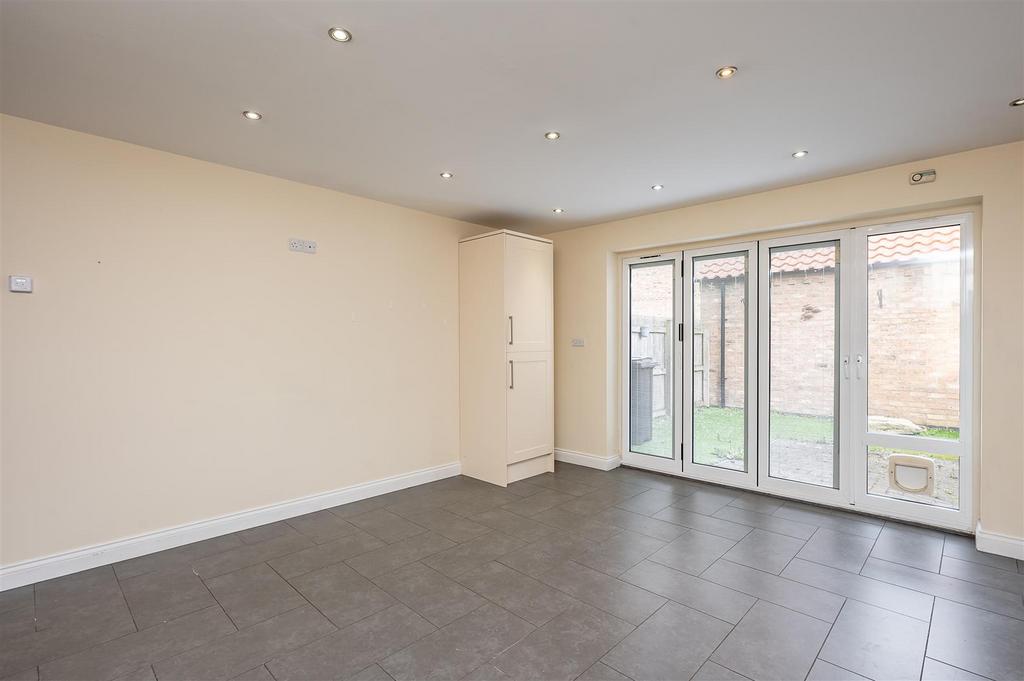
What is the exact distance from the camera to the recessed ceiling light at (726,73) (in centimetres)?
223

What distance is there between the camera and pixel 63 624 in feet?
7.79

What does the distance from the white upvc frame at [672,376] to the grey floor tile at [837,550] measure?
161 cm

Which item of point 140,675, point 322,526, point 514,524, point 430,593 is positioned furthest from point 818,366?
point 140,675

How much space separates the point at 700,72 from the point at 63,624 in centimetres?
416

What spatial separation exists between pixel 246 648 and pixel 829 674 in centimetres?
258

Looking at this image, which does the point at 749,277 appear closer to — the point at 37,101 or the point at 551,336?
the point at 551,336

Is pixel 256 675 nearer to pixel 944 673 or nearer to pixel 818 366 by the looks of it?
pixel 944 673

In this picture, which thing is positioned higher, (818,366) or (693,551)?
(818,366)

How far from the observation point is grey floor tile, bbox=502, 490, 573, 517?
399 centimetres

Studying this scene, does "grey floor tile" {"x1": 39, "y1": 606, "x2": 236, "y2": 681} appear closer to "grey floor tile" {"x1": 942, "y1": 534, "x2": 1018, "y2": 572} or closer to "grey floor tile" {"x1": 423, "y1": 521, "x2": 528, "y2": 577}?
"grey floor tile" {"x1": 423, "y1": 521, "x2": 528, "y2": 577}

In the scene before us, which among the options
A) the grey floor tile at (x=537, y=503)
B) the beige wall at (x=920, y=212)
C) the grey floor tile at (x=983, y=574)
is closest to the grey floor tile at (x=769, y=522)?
the grey floor tile at (x=983, y=574)

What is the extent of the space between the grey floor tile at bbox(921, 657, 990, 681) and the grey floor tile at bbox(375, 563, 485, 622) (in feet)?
6.61

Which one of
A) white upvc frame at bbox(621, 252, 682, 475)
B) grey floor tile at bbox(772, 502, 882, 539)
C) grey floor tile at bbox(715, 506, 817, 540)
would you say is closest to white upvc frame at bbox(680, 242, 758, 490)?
white upvc frame at bbox(621, 252, 682, 475)

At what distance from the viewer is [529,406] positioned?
16.2 feet
